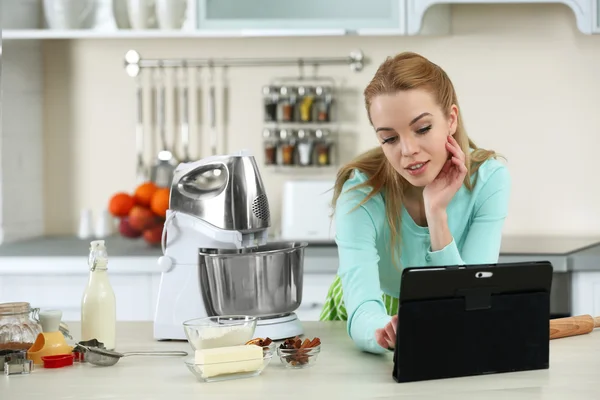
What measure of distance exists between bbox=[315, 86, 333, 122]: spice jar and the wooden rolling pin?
1741 mm

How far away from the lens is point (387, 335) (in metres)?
1.54

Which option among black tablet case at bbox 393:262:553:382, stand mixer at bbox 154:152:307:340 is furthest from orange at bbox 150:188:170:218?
black tablet case at bbox 393:262:553:382

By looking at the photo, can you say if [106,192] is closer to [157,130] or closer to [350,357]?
[157,130]

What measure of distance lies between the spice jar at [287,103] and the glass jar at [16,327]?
191cm

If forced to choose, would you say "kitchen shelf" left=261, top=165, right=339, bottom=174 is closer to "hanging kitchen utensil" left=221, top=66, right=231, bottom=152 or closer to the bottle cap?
"hanging kitchen utensil" left=221, top=66, right=231, bottom=152

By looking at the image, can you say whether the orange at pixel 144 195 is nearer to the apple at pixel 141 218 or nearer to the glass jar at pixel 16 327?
the apple at pixel 141 218

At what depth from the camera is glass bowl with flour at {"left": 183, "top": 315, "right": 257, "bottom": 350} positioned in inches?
59.2

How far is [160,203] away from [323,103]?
75 centimetres

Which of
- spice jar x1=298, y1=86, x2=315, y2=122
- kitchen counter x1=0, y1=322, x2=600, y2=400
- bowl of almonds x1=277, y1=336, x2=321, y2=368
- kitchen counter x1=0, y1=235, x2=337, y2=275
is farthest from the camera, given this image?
spice jar x1=298, y1=86, x2=315, y2=122

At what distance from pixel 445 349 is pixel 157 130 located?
230 centimetres

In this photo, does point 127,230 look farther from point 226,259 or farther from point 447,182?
point 447,182

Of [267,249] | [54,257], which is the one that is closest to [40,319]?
[267,249]

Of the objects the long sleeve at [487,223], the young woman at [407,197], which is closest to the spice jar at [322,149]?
the young woman at [407,197]

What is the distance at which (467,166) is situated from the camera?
186cm
